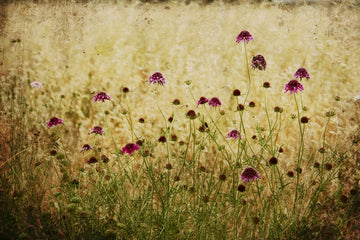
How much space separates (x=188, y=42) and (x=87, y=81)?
1.44m

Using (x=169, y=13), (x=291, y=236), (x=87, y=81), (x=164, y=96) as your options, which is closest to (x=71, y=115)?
(x=87, y=81)

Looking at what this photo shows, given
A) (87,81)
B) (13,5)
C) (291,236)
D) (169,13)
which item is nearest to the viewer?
(291,236)

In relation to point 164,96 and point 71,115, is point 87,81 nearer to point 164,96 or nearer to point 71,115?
point 71,115

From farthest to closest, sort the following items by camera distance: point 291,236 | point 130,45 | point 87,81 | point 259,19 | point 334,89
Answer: point 259,19 < point 130,45 < point 87,81 < point 334,89 < point 291,236

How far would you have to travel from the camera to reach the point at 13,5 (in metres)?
3.89

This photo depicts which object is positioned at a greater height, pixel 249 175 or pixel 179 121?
pixel 249 175

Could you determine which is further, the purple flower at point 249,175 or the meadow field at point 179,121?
the meadow field at point 179,121

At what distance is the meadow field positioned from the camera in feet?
5.64

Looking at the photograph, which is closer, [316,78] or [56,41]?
[316,78]

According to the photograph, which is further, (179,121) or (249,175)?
(179,121)

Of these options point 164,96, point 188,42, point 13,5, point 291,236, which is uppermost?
point 13,5

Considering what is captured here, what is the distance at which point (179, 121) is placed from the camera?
291 centimetres

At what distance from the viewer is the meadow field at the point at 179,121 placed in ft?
5.64

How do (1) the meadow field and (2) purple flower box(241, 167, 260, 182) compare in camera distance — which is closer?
(2) purple flower box(241, 167, 260, 182)
